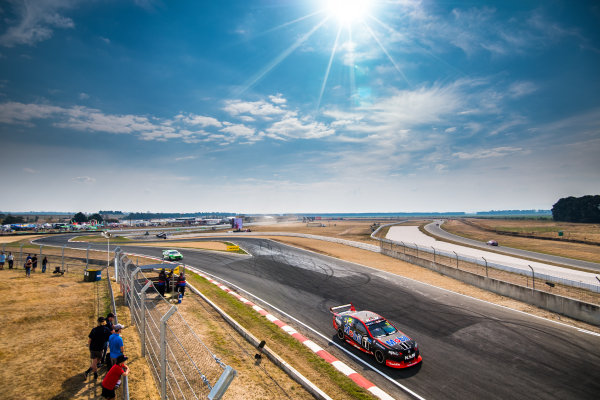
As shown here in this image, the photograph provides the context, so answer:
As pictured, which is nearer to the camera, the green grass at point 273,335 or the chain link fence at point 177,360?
A: the chain link fence at point 177,360

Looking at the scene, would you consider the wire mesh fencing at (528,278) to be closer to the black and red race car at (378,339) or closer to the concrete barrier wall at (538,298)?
the concrete barrier wall at (538,298)

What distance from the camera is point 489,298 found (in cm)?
1977

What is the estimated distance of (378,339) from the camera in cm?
1135

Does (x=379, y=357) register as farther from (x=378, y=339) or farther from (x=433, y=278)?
(x=433, y=278)

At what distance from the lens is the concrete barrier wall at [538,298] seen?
15.5 m

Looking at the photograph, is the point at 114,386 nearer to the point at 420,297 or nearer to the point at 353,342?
the point at 353,342

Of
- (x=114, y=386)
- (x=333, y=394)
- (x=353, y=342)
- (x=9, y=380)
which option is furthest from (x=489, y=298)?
(x=9, y=380)

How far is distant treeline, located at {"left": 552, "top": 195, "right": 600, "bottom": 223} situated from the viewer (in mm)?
115375

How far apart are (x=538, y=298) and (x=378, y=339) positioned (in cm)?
1417

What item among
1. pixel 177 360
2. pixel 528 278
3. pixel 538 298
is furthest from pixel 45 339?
pixel 528 278

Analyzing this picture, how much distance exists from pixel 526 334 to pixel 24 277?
3377 centimetres

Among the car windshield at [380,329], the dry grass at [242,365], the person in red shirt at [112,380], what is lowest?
the dry grass at [242,365]

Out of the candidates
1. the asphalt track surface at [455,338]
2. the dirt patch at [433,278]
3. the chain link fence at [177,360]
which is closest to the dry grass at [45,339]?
the chain link fence at [177,360]

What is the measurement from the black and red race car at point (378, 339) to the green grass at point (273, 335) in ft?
6.45
